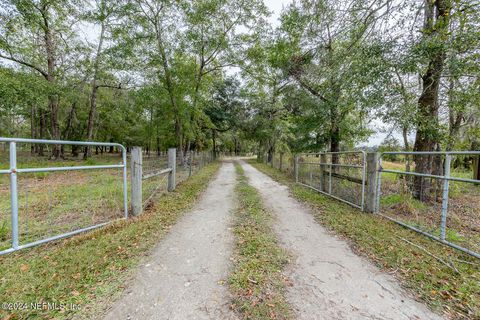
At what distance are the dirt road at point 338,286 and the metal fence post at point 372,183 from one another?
6.23 ft

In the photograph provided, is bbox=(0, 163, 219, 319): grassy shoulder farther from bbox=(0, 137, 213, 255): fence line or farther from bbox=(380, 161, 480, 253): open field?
bbox=(380, 161, 480, 253): open field

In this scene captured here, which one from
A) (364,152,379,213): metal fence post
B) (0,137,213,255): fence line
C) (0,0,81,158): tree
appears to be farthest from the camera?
(0,0,81,158): tree

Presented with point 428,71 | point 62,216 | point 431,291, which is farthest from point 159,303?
point 428,71

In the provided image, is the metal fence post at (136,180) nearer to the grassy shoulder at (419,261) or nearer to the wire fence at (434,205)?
the grassy shoulder at (419,261)

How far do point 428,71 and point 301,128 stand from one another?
3.92 meters

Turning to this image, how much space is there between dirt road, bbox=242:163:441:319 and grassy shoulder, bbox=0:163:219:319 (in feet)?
6.32

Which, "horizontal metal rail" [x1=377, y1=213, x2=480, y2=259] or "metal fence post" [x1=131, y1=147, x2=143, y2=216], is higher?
"metal fence post" [x1=131, y1=147, x2=143, y2=216]

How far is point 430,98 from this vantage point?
5184 mm

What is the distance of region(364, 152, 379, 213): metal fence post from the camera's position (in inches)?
182

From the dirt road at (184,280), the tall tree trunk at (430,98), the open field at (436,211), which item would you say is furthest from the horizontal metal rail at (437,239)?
the dirt road at (184,280)

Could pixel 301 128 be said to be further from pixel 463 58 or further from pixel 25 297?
pixel 25 297

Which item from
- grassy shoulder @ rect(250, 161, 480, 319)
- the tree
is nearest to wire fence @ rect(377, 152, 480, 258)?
grassy shoulder @ rect(250, 161, 480, 319)

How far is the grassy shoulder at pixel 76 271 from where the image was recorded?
6.00ft

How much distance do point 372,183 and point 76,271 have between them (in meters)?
5.54
